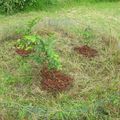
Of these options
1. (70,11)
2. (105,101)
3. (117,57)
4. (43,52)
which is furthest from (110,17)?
(105,101)

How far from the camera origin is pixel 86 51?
5.53 meters

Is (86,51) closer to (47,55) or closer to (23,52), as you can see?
(23,52)

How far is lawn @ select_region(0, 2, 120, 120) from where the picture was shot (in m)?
4.09

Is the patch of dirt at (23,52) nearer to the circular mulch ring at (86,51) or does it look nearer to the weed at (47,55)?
the weed at (47,55)

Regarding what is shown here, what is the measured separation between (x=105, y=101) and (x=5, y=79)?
1253 mm

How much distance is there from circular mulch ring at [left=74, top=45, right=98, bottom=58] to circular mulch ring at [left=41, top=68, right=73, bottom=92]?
0.71 metres

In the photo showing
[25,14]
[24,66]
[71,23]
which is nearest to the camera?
[24,66]

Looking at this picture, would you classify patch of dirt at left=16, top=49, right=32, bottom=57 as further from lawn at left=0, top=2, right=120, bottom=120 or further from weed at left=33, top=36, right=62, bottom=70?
weed at left=33, top=36, right=62, bottom=70

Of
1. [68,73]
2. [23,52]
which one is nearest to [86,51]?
[68,73]

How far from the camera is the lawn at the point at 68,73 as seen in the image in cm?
409

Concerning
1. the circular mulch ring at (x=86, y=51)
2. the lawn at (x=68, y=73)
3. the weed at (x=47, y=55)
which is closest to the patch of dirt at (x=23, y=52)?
the lawn at (x=68, y=73)

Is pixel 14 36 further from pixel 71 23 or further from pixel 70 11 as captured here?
pixel 70 11

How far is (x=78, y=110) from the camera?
161 inches

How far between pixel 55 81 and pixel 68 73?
12.5 inches
